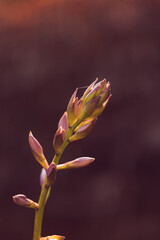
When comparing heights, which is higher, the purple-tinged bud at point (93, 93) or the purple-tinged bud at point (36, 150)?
the purple-tinged bud at point (93, 93)

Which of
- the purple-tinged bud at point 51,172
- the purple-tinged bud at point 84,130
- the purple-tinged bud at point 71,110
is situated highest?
the purple-tinged bud at point 71,110

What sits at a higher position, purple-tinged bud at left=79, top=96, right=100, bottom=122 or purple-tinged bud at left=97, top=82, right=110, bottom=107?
purple-tinged bud at left=97, top=82, right=110, bottom=107

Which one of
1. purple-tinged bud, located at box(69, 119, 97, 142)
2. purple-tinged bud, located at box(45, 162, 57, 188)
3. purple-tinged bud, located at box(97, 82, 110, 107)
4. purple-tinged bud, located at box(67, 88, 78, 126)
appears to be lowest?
purple-tinged bud, located at box(45, 162, 57, 188)

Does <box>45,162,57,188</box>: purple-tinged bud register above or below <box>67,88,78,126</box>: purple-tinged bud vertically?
below

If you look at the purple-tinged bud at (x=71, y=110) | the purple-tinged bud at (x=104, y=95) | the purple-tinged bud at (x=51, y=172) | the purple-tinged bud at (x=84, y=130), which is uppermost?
the purple-tinged bud at (x=104, y=95)

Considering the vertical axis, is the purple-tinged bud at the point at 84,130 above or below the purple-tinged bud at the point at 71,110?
below

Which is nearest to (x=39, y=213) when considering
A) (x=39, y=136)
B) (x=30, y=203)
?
(x=30, y=203)

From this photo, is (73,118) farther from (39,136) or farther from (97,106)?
(39,136)

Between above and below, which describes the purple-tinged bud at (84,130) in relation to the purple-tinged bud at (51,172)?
above

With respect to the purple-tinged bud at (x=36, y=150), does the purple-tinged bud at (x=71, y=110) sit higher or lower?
higher
